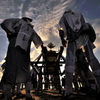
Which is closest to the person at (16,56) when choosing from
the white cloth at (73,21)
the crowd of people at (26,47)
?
the crowd of people at (26,47)

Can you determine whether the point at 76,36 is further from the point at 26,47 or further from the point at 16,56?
the point at 16,56

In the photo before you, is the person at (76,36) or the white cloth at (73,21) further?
the white cloth at (73,21)

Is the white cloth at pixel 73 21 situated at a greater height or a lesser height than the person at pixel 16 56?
greater

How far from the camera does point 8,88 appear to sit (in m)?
1.75

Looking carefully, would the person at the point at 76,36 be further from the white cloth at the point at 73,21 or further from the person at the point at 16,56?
the person at the point at 16,56

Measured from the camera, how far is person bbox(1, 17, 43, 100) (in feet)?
6.00

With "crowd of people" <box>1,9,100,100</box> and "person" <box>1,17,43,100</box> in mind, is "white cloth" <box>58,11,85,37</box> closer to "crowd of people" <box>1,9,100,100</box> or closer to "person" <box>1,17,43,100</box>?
"crowd of people" <box>1,9,100,100</box>

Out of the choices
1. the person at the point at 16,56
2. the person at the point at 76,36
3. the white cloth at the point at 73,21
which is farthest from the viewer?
the white cloth at the point at 73,21

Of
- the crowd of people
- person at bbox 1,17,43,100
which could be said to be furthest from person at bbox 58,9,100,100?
person at bbox 1,17,43,100

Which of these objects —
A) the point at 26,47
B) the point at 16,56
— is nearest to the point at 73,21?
the point at 26,47

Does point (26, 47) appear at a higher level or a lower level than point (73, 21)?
lower

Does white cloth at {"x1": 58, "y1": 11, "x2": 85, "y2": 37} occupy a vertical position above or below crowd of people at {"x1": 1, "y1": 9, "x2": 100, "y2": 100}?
above

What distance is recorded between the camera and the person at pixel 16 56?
6.00 ft

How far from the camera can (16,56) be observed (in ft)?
6.84
